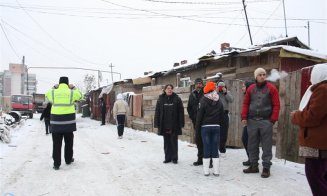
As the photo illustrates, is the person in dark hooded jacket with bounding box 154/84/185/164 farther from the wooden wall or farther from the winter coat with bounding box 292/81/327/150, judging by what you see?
the winter coat with bounding box 292/81/327/150

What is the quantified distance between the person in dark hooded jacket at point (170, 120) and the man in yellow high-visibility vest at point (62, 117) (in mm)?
1966

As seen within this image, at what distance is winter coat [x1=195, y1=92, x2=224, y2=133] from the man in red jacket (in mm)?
488

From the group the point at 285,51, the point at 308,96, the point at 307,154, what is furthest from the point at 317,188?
the point at 285,51

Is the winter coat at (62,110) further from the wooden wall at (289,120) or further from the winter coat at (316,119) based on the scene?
the winter coat at (316,119)

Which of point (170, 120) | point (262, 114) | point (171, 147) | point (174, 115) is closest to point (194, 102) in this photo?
point (174, 115)

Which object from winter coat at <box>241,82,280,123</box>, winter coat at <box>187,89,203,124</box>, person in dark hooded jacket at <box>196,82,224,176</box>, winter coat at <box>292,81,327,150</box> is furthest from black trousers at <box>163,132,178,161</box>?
winter coat at <box>292,81,327,150</box>

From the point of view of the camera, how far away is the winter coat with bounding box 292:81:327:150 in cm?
347

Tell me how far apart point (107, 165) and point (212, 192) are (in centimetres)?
295

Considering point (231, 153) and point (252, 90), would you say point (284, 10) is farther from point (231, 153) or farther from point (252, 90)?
point (252, 90)

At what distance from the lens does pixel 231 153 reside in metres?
8.66

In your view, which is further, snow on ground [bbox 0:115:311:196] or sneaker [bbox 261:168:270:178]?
sneaker [bbox 261:168:270:178]

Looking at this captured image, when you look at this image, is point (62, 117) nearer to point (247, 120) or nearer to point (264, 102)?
point (247, 120)

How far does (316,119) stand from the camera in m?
3.50

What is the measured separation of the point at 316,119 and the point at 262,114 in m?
2.43
